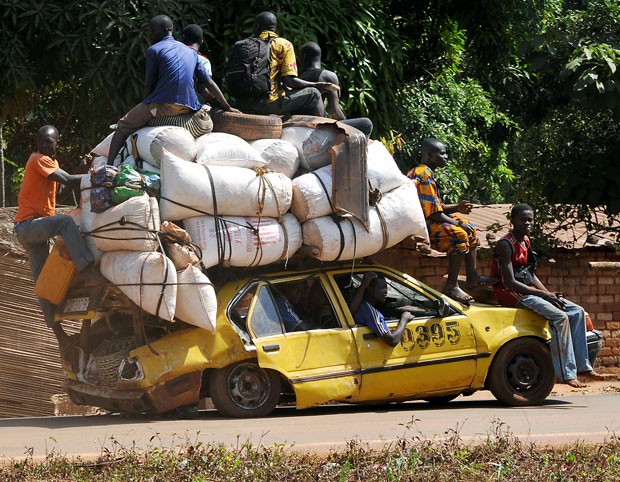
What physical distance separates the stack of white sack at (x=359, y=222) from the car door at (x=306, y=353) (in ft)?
1.92

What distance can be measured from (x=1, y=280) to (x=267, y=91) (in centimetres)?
330

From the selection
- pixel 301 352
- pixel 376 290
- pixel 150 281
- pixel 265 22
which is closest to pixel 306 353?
→ pixel 301 352

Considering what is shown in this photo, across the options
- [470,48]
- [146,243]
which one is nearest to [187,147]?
[146,243]

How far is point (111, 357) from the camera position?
9086 mm

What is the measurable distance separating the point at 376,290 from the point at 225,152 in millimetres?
1813

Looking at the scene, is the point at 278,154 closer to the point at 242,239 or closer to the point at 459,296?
the point at 242,239

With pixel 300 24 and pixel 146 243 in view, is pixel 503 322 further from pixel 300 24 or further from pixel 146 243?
pixel 300 24

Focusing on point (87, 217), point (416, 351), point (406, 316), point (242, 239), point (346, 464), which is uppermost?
point (87, 217)

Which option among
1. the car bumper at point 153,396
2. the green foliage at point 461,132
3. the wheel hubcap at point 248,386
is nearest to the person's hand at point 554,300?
the wheel hubcap at point 248,386

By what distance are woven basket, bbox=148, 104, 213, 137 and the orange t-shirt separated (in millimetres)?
965

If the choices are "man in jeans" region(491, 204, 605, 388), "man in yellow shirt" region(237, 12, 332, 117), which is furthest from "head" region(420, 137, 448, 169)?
"man in yellow shirt" region(237, 12, 332, 117)

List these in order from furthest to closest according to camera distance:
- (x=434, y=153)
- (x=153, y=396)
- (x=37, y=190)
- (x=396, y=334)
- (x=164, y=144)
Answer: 1. (x=434, y=153)
2. (x=396, y=334)
3. (x=37, y=190)
4. (x=164, y=144)
5. (x=153, y=396)

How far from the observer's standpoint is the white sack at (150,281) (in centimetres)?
861

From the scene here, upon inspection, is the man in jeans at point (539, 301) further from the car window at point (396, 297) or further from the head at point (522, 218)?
the car window at point (396, 297)
